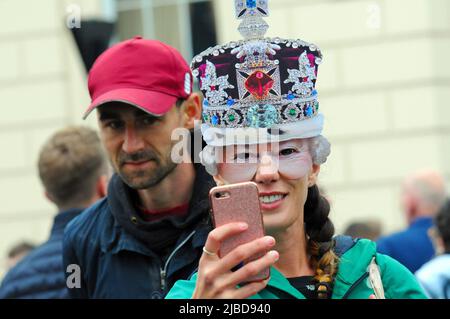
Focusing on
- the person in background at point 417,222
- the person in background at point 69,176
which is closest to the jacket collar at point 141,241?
the person in background at point 69,176

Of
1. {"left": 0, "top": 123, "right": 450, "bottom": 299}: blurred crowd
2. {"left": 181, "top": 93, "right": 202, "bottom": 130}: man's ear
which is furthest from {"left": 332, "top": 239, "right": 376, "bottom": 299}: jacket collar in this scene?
{"left": 0, "top": 123, "right": 450, "bottom": 299}: blurred crowd

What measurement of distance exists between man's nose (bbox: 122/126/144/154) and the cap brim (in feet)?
0.38

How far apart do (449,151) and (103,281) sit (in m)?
5.60

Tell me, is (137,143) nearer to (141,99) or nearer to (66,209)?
(141,99)

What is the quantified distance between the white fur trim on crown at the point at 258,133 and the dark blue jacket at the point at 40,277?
6.27 ft

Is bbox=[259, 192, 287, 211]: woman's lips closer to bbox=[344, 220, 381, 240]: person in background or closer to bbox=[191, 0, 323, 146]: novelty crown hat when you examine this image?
bbox=[191, 0, 323, 146]: novelty crown hat

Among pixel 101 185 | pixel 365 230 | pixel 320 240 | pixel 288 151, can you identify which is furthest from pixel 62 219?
pixel 365 230

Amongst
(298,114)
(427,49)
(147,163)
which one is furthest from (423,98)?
(298,114)

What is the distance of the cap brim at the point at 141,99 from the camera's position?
15.2 ft

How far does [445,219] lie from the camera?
6156 mm

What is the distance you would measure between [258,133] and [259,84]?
0.16 meters

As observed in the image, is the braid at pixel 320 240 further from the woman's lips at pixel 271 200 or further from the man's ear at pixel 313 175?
the woman's lips at pixel 271 200

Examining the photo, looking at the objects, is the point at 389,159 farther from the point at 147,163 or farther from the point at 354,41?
the point at 147,163

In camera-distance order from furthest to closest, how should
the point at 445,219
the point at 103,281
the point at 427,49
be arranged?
the point at 427,49
the point at 445,219
the point at 103,281
